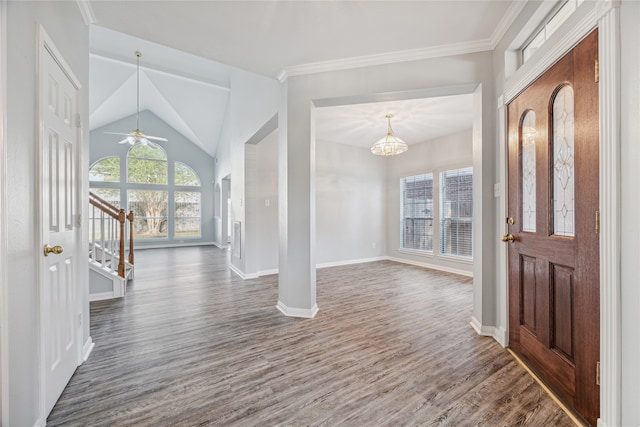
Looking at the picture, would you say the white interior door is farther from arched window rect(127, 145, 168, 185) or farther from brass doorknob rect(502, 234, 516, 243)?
arched window rect(127, 145, 168, 185)

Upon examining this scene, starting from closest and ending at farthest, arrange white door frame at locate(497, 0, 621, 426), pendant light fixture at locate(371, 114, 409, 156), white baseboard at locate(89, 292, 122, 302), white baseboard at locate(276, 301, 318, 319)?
white door frame at locate(497, 0, 621, 426)
white baseboard at locate(276, 301, 318, 319)
white baseboard at locate(89, 292, 122, 302)
pendant light fixture at locate(371, 114, 409, 156)

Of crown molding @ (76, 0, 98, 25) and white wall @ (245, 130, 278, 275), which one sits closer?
crown molding @ (76, 0, 98, 25)

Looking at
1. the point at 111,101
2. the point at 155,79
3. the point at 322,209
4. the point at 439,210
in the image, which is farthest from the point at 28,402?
the point at 111,101

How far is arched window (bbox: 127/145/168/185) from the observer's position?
868cm

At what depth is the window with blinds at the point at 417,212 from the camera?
5645 millimetres

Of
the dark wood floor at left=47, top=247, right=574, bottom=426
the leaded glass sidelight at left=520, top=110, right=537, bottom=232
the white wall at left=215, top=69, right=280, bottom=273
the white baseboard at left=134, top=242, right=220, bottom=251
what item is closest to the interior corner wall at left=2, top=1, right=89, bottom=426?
the dark wood floor at left=47, top=247, right=574, bottom=426

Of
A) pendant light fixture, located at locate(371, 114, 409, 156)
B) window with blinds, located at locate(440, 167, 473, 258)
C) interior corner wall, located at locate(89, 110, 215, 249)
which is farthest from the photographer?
interior corner wall, located at locate(89, 110, 215, 249)

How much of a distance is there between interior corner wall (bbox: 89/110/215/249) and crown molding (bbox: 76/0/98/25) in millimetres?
7742

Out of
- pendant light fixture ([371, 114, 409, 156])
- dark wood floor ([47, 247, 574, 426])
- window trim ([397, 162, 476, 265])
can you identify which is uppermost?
pendant light fixture ([371, 114, 409, 156])

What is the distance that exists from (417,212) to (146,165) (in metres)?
8.96

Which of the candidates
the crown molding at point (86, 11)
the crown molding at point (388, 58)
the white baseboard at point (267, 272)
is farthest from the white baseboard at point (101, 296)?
the crown molding at point (388, 58)

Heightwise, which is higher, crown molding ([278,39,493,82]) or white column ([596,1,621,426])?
crown molding ([278,39,493,82])

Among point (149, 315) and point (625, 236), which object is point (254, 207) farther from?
point (625, 236)

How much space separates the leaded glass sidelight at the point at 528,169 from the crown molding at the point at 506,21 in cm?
78
